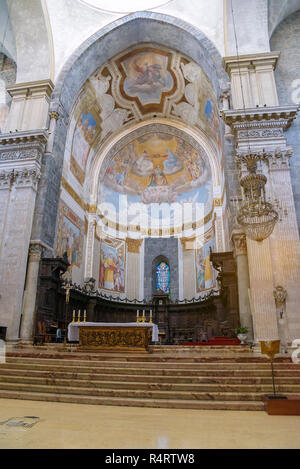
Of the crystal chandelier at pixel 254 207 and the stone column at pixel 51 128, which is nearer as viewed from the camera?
the crystal chandelier at pixel 254 207

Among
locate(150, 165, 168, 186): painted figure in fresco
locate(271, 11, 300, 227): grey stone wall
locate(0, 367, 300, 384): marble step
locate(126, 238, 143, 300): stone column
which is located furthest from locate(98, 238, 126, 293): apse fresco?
locate(0, 367, 300, 384): marble step

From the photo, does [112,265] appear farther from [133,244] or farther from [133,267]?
[133,244]

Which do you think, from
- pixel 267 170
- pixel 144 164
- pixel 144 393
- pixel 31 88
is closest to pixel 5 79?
pixel 31 88

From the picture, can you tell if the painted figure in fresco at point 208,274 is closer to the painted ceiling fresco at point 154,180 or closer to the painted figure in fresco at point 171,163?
the painted ceiling fresco at point 154,180

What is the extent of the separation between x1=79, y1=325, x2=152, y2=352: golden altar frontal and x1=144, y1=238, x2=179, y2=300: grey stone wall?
39.9 ft

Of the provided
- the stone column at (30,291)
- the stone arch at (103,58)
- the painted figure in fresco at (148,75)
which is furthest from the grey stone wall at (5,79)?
the stone column at (30,291)

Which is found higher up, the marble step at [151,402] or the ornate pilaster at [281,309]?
the ornate pilaster at [281,309]

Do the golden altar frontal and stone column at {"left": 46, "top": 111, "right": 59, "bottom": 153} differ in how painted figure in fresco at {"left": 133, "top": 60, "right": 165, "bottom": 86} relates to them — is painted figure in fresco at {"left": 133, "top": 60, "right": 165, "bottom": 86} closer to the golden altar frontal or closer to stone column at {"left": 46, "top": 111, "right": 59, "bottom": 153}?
stone column at {"left": 46, "top": 111, "right": 59, "bottom": 153}

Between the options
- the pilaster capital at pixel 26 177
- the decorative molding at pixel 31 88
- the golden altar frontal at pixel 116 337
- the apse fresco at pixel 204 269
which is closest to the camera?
the golden altar frontal at pixel 116 337

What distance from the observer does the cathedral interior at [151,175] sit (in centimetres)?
1021

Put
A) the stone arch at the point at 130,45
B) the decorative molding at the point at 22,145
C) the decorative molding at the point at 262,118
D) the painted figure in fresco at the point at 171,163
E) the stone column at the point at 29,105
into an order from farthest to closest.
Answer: the painted figure in fresco at the point at 171,163
the stone arch at the point at 130,45
the stone column at the point at 29,105
the decorative molding at the point at 22,145
the decorative molding at the point at 262,118

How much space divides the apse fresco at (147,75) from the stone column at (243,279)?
40.9 ft

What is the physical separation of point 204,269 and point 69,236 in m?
8.54

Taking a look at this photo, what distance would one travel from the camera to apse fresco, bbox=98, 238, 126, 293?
66.1 ft
